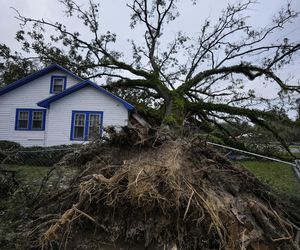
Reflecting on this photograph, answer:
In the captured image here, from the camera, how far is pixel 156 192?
307 cm

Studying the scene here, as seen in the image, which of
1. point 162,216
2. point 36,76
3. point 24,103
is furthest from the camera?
point 36,76

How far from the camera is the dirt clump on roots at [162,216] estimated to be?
300cm

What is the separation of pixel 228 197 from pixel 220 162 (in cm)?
80

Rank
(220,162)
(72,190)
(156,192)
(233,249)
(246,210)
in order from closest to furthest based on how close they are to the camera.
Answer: (233,249) → (156,192) → (246,210) → (72,190) → (220,162)

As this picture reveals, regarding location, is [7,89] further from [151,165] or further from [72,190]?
[151,165]

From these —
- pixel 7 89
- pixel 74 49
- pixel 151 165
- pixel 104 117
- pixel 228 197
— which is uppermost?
pixel 74 49

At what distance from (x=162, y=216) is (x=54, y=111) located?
11.6 m

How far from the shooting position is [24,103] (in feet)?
45.6

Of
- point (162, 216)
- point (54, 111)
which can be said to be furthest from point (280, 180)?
point (54, 111)

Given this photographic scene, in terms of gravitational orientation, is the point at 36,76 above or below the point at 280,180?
above

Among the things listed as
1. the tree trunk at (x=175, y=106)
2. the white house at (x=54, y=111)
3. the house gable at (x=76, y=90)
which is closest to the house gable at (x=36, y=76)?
the white house at (x=54, y=111)

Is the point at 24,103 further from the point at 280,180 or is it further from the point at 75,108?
the point at 280,180

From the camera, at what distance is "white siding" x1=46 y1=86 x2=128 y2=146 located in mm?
13086

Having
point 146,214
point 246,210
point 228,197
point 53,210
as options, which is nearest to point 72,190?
point 53,210
